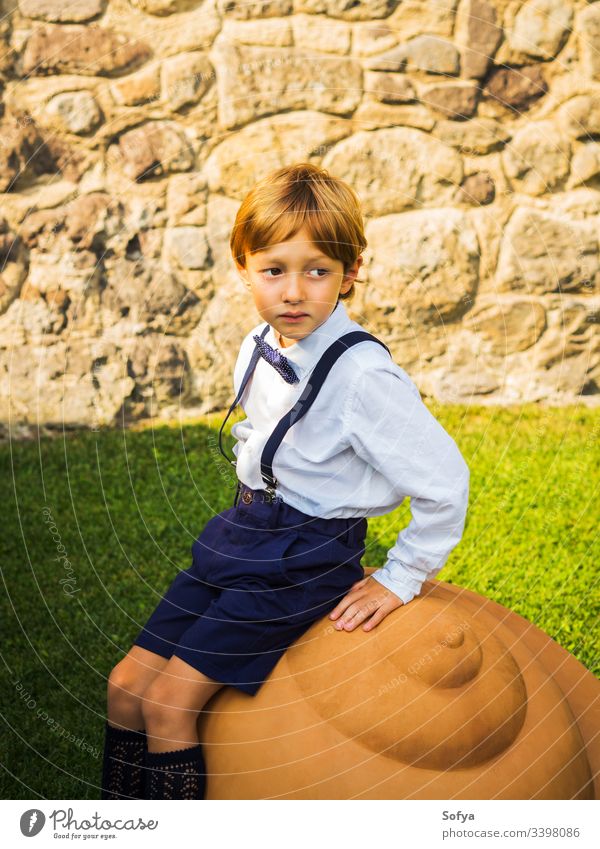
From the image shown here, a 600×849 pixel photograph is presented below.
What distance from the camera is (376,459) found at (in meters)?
1.87

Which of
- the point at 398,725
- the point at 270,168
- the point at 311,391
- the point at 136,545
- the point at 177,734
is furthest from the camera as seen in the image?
the point at 270,168

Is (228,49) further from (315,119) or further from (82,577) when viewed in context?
(82,577)

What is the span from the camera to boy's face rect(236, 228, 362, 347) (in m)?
1.89

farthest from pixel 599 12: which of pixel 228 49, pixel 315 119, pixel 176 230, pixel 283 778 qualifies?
pixel 283 778

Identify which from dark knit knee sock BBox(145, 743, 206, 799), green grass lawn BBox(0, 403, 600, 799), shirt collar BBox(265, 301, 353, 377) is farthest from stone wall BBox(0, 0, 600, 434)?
dark knit knee sock BBox(145, 743, 206, 799)

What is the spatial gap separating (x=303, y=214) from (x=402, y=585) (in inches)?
30.9

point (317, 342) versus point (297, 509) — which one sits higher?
point (317, 342)

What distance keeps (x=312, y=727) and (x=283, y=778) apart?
10 centimetres

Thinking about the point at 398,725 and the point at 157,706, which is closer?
the point at 398,725

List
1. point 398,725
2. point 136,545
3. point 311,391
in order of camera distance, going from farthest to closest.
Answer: point 136,545 → point 311,391 → point 398,725

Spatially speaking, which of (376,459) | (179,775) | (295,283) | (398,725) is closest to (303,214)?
(295,283)

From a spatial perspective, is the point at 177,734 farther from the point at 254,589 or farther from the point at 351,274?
the point at 351,274

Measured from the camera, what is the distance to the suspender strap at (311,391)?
74.9 inches

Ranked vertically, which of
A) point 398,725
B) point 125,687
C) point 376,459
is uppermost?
point 376,459
